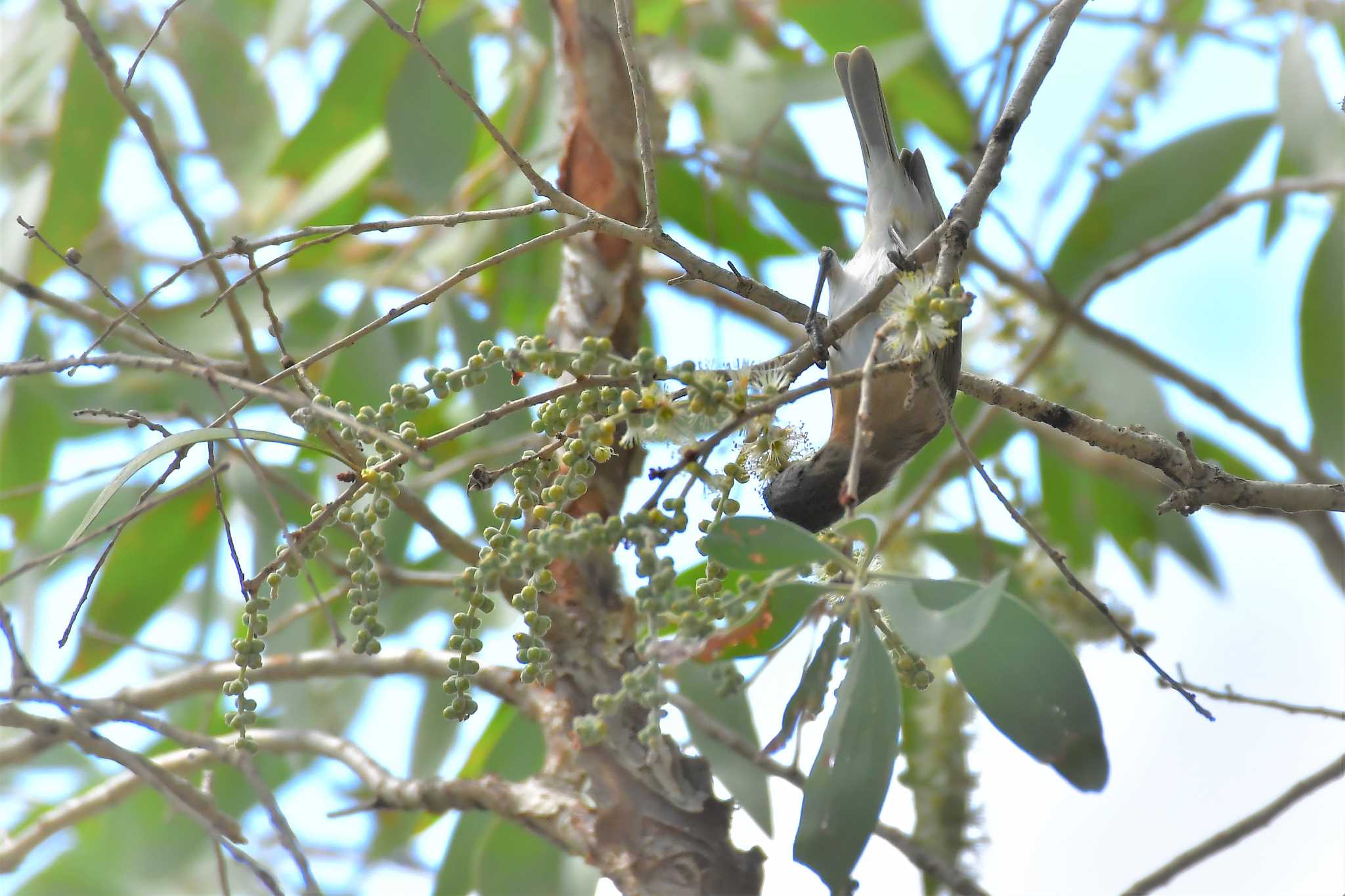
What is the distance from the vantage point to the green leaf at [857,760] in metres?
1.04

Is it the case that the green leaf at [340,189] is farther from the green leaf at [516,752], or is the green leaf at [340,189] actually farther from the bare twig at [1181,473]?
the bare twig at [1181,473]

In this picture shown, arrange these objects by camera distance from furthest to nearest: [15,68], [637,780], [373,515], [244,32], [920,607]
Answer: [244,32] → [15,68] → [637,780] → [373,515] → [920,607]

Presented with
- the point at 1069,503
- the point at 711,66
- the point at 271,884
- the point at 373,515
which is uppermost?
the point at 711,66

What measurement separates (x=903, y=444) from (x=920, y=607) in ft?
4.02

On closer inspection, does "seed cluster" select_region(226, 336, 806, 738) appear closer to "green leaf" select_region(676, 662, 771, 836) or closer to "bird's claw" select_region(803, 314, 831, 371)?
"bird's claw" select_region(803, 314, 831, 371)

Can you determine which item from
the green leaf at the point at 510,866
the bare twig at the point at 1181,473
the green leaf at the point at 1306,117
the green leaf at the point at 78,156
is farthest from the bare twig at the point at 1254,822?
the green leaf at the point at 78,156

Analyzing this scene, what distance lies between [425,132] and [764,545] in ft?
6.46

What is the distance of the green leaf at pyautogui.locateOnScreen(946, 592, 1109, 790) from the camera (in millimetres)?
1043

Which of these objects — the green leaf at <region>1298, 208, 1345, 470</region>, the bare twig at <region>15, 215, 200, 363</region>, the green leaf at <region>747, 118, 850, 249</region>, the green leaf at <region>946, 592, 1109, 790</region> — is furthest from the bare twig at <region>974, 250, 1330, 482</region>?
the bare twig at <region>15, 215, 200, 363</region>

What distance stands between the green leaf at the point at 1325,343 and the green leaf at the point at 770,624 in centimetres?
185

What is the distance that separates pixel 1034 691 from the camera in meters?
1.07

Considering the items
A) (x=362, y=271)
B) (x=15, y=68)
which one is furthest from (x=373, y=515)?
(x=15, y=68)

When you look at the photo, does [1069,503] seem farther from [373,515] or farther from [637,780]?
[373,515]

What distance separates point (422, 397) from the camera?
1137 mm
